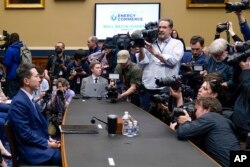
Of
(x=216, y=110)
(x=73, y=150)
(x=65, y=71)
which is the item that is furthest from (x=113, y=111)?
(x=65, y=71)

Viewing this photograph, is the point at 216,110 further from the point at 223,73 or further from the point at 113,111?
the point at 113,111

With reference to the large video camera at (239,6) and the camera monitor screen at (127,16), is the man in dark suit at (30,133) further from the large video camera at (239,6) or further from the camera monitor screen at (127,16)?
the camera monitor screen at (127,16)

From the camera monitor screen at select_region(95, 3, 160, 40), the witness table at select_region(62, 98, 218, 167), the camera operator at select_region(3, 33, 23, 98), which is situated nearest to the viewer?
the witness table at select_region(62, 98, 218, 167)

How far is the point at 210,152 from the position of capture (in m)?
3.36

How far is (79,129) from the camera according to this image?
142 inches

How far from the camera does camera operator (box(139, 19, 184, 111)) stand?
5.21 metres

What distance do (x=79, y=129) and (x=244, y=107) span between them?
1.41 m

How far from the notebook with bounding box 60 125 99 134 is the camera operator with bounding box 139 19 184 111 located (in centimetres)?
170

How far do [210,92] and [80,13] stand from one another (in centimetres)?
646

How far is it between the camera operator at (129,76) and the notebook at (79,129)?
2126mm

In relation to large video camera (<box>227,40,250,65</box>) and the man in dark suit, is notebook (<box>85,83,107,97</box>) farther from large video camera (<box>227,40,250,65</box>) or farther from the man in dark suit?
large video camera (<box>227,40,250,65</box>)

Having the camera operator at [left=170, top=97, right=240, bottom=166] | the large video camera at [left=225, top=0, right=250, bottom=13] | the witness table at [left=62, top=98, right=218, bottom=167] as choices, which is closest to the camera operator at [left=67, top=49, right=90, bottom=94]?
the witness table at [left=62, top=98, right=218, bottom=167]

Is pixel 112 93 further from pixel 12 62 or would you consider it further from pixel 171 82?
pixel 12 62

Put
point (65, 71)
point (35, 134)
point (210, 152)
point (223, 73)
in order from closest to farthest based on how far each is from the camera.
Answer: point (210, 152) < point (35, 134) < point (223, 73) < point (65, 71)
